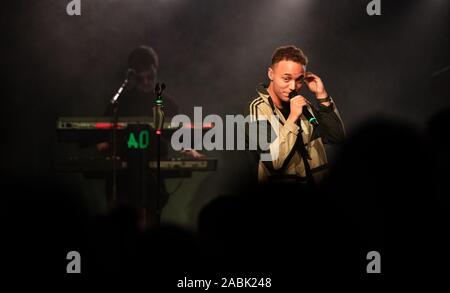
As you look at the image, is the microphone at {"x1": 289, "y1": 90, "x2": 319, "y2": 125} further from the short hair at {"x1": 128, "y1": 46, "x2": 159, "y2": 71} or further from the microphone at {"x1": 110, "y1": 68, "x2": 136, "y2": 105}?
the microphone at {"x1": 110, "y1": 68, "x2": 136, "y2": 105}

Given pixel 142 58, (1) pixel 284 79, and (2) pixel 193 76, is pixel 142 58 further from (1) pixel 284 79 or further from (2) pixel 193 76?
(1) pixel 284 79

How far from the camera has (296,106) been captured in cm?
462

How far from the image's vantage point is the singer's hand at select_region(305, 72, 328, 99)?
15.2ft

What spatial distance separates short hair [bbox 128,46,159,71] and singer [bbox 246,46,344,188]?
0.88m

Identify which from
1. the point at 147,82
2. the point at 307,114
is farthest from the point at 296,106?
the point at 147,82

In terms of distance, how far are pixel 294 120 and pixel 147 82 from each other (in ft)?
4.12

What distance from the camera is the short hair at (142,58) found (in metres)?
4.62

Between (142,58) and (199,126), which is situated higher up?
(142,58)

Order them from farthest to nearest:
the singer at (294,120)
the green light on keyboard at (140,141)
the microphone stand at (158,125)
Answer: the singer at (294,120) < the green light on keyboard at (140,141) < the microphone stand at (158,125)

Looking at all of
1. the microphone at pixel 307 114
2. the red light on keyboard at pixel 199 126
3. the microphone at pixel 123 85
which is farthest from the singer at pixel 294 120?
the microphone at pixel 123 85

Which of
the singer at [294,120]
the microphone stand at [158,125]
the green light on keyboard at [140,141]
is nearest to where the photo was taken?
the microphone stand at [158,125]

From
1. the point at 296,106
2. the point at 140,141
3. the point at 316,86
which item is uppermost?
the point at 316,86

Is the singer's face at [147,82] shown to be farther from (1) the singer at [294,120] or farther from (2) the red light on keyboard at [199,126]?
(1) the singer at [294,120]

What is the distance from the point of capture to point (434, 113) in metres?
4.70
